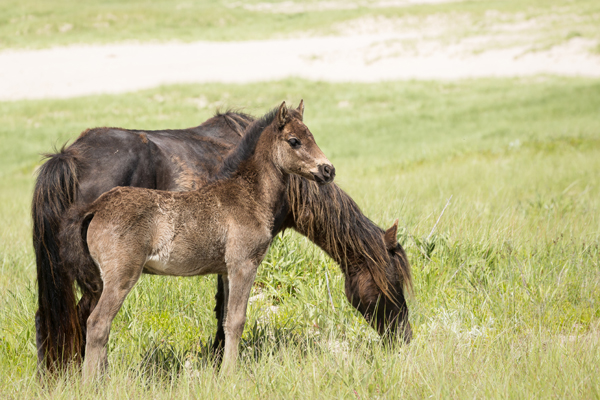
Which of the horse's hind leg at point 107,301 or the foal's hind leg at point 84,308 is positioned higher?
the horse's hind leg at point 107,301

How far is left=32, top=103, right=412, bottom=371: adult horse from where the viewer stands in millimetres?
3576

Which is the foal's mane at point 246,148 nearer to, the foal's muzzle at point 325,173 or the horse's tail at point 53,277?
the foal's muzzle at point 325,173

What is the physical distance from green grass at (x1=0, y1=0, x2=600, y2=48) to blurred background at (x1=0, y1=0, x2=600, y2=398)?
235 mm

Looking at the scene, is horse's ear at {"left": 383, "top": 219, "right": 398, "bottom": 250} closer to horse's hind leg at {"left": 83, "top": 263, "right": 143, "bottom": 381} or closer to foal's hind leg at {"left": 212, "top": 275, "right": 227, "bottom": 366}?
foal's hind leg at {"left": 212, "top": 275, "right": 227, "bottom": 366}

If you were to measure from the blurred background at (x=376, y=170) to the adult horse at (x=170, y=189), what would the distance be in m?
0.28

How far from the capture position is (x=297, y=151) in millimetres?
3354

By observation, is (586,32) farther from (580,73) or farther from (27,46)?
(27,46)

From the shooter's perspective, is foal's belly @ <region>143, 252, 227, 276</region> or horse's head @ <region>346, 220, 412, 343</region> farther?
horse's head @ <region>346, 220, 412, 343</region>

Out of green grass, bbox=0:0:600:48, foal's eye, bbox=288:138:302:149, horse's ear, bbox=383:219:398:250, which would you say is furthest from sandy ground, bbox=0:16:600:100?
foal's eye, bbox=288:138:302:149

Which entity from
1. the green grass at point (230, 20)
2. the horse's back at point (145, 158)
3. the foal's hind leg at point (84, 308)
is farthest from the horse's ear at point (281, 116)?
the green grass at point (230, 20)

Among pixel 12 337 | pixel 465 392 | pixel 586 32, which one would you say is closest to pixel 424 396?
pixel 465 392

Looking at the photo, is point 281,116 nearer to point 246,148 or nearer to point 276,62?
point 246,148

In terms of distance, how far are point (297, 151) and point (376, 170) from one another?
9358 millimetres

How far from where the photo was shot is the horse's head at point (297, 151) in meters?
3.28
